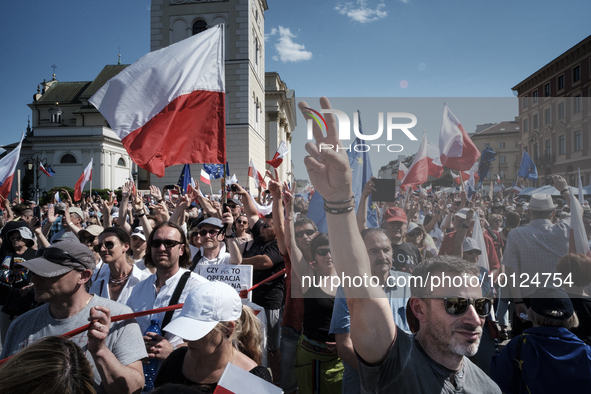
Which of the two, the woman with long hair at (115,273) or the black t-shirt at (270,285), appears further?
the black t-shirt at (270,285)

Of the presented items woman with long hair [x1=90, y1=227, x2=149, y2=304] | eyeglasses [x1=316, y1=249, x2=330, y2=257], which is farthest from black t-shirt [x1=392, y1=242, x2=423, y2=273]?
woman with long hair [x1=90, y1=227, x2=149, y2=304]

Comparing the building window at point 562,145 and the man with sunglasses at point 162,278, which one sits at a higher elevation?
the building window at point 562,145

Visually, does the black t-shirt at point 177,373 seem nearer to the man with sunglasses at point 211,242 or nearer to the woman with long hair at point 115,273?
the woman with long hair at point 115,273

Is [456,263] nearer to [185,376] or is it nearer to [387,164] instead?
[387,164]

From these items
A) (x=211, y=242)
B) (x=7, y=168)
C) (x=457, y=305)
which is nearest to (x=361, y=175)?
(x=457, y=305)

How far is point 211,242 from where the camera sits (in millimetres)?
4195

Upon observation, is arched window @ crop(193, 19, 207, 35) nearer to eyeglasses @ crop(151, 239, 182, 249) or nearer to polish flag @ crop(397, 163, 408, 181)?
eyeglasses @ crop(151, 239, 182, 249)

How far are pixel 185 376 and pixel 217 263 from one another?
2.08 metres

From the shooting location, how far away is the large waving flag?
4.39 m

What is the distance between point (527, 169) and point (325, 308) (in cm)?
233

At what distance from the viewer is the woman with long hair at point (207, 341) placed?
81.1 inches

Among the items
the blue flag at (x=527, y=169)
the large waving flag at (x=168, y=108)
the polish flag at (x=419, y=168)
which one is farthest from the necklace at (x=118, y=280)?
the blue flag at (x=527, y=169)

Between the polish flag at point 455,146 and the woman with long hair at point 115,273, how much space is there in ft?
9.28

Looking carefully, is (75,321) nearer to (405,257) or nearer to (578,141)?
(405,257)
